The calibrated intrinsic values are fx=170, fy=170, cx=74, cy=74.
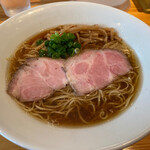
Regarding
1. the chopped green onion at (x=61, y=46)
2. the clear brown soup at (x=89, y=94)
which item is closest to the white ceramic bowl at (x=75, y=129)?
the clear brown soup at (x=89, y=94)

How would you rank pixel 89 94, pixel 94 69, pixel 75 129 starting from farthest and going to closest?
pixel 94 69
pixel 89 94
pixel 75 129

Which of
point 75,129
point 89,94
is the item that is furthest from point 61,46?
point 75,129

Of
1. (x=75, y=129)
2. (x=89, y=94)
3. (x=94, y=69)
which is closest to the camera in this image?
(x=75, y=129)

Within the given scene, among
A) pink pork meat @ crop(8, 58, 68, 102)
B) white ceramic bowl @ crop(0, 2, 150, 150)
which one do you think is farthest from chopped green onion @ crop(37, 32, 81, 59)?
white ceramic bowl @ crop(0, 2, 150, 150)

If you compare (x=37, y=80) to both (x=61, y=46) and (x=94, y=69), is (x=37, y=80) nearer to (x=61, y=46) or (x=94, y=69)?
(x=61, y=46)

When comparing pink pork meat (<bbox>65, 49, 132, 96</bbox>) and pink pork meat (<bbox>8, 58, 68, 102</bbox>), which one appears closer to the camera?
pink pork meat (<bbox>8, 58, 68, 102</bbox>)

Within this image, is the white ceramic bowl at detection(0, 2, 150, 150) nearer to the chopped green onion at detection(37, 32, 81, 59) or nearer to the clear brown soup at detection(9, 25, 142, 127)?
the clear brown soup at detection(9, 25, 142, 127)

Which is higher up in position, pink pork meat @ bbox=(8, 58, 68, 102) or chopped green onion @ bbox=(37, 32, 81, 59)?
chopped green onion @ bbox=(37, 32, 81, 59)

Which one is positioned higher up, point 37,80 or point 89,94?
point 37,80
